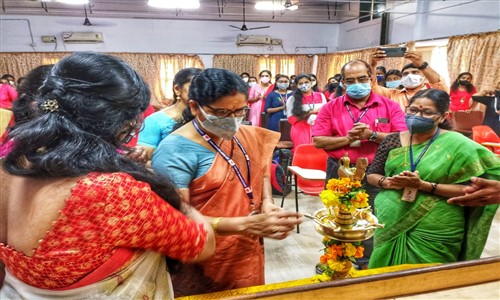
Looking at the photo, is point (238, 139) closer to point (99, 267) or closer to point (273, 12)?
point (99, 267)

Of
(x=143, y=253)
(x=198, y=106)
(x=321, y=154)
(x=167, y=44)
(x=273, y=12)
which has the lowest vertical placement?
(x=321, y=154)

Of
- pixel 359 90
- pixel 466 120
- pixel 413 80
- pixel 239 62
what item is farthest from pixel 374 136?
pixel 239 62

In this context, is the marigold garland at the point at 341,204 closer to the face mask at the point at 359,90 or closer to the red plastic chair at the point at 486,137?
the face mask at the point at 359,90

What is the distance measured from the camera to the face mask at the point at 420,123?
163 cm

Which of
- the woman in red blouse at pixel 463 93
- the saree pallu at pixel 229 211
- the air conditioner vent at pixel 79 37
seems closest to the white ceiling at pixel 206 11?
the air conditioner vent at pixel 79 37

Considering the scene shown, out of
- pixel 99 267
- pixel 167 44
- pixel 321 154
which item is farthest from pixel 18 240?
pixel 167 44

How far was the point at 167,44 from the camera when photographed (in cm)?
1050

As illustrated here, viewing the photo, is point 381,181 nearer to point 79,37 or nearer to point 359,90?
point 359,90

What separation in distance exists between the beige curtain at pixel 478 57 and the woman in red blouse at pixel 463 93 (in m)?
0.67

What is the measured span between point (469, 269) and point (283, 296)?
29.5 inches

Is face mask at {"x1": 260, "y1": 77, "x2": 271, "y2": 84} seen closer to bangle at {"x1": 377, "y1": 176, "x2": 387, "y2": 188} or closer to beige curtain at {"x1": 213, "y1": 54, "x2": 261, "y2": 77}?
beige curtain at {"x1": 213, "y1": 54, "x2": 261, "y2": 77}

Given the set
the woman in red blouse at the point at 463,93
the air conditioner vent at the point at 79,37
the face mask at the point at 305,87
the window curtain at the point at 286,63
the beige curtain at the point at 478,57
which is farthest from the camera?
the window curtain at the point at 286,63

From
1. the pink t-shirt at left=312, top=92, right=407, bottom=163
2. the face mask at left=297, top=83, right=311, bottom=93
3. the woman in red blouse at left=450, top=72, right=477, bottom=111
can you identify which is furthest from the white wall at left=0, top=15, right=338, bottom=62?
the pink t-shirt at left=312, top=92, right=407, bottom=163

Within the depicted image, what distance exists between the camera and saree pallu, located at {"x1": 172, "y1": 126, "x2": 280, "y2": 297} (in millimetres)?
1249
